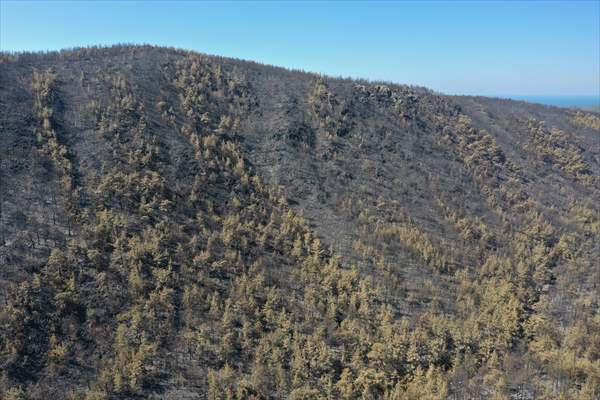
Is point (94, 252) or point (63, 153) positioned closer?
point (94, 252)

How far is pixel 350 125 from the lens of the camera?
266 ft

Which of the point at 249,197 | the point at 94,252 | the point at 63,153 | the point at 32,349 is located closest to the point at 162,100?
the point at 63,153

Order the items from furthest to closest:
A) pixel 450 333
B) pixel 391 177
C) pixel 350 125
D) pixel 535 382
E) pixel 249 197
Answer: pixel 350 125 < pixel 391 177 < pixel 249 197 < pixel 450 333 < pixel 535 382

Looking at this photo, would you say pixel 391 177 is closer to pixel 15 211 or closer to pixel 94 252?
pixel 94 252

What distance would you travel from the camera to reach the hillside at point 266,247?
31.7 meters

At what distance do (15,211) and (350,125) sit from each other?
2358 inches

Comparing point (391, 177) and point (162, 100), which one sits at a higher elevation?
point (162, 100)

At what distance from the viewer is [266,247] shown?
1859 inches

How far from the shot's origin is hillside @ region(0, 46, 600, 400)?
104 ft

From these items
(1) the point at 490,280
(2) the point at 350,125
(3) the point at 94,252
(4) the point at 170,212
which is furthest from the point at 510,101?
(3) the point at 94,252

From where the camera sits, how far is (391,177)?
6944 centimetres

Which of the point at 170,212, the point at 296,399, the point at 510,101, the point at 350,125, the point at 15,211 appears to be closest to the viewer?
the point at 296,399

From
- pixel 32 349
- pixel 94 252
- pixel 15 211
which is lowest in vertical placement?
pixel 32 349

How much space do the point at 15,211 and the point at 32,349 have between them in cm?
1793
